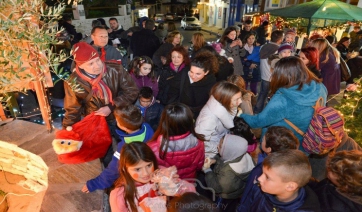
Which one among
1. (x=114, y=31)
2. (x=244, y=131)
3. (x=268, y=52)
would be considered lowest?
(x=244, y=131)

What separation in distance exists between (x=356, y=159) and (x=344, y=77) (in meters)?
4.34

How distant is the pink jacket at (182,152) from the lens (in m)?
2.48

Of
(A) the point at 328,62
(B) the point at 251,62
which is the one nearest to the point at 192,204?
(A) the point at 328,62

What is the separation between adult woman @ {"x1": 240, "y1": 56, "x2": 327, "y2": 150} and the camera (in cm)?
284

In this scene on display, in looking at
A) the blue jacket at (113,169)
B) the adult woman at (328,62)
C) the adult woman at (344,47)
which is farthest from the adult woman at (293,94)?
the adult woman at (344,47)

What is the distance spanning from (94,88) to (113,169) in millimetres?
1182

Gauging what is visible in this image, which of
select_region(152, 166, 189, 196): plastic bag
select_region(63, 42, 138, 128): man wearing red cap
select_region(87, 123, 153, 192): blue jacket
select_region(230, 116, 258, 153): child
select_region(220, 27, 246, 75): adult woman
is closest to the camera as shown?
select_region(152, 166, 189, 196): plastic bag

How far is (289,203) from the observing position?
1863 mm

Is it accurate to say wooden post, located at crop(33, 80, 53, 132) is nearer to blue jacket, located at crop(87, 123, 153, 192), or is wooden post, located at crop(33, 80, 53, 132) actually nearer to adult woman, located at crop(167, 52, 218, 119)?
blue jacket, located at crop(87, 123, 153, 192)

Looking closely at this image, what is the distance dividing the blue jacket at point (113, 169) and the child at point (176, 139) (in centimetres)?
25

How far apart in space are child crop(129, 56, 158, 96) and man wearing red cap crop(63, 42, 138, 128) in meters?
0.86

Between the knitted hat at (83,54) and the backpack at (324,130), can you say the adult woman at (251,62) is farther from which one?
the knitted hat at (83,54)

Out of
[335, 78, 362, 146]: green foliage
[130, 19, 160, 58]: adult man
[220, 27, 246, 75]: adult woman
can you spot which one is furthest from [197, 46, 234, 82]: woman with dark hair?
[335, 78, 362, 146]: green foliage

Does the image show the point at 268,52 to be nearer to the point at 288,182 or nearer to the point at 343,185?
the point at 343,185
